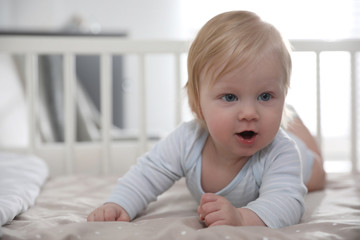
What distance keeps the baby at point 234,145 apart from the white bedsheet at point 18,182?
129mm


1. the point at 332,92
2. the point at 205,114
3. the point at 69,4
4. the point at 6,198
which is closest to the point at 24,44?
the point at 6,198

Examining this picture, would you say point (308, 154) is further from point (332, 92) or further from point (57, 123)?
point (332, 92)

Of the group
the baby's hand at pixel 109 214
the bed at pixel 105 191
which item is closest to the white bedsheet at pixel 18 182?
the bed at pixel 105 191

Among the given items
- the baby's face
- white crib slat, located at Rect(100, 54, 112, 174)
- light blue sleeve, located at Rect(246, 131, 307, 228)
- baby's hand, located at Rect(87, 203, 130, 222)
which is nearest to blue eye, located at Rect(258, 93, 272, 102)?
the baby's face

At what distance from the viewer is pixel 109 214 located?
676mm

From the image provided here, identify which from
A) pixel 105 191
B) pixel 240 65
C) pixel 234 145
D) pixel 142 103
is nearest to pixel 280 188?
pixel 234 145

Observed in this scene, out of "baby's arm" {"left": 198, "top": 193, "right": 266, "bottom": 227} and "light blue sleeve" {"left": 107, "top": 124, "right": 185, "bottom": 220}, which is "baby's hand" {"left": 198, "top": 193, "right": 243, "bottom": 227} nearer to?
"baby's arm" {"left": 198, "top": 193, "right": 266, "bottom": 227}

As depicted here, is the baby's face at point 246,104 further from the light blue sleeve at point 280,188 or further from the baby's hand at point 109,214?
the baby's hand at point 109,214

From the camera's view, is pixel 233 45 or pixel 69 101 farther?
pixel 69 101

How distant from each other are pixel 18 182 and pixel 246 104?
0.49m

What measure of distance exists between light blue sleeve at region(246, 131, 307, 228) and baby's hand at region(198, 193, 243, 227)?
0.04 m

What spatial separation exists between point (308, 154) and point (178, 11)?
278 cm

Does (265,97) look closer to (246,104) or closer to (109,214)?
(246,104)

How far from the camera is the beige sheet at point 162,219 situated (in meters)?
0.56
